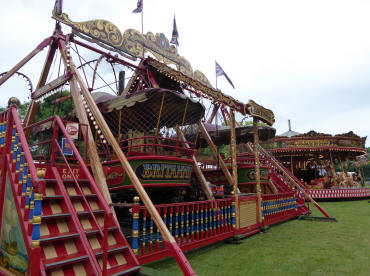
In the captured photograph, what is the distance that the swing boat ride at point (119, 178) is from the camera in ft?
12.5

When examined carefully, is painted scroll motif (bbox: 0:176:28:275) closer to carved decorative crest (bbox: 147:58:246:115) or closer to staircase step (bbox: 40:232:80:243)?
staircase step (bbox: 40:232:80:243)

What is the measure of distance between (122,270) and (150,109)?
456cm

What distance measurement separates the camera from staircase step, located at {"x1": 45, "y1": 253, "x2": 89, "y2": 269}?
3.40 meters

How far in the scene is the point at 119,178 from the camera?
6926 millimetres

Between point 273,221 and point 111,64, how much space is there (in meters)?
8.38

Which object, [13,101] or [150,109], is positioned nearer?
[13,101]

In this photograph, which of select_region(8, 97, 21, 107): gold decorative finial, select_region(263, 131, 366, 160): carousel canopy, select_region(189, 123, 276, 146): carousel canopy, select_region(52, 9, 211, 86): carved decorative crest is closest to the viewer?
select_region(8, 97, 21, 107): gold decorative finial

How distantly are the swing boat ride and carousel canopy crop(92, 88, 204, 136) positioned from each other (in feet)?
0.12

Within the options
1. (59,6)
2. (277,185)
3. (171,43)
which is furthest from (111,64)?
(277,185)

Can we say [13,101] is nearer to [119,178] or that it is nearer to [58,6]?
[119,178]

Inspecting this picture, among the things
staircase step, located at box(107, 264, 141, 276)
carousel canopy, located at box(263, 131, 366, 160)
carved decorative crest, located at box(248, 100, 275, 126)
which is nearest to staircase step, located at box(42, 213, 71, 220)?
staircase step, located at box(107, 264, 141, 276)

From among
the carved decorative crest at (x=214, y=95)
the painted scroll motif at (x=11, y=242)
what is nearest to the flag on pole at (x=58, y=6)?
the carved decorative crest at (x=214, y=95)

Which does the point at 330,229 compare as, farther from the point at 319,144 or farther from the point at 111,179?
the point at 319,144

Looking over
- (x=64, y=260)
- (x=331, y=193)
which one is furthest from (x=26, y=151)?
(x=331, y=193)
